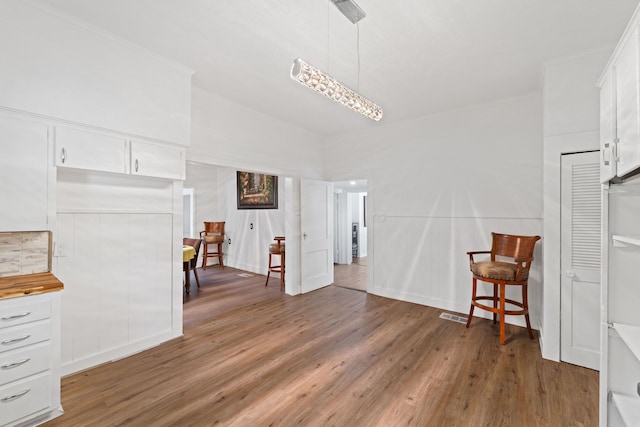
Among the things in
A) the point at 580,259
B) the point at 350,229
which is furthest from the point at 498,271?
the point at 350,229

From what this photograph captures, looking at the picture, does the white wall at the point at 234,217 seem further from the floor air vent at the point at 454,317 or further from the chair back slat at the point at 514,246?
the chair back slat at the point at 514,246

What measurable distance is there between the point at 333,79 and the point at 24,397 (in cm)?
284

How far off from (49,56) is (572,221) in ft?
14.7

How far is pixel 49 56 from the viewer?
210cm

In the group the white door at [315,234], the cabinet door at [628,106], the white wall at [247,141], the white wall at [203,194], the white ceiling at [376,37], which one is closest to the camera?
the cabinet door at [628,106]

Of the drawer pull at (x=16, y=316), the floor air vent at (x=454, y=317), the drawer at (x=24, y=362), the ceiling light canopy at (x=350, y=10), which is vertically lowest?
the floor air vent at (x=454, y=317)

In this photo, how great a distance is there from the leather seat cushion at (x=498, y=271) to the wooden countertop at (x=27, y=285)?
368cm

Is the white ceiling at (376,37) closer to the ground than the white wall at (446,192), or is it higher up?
higher up

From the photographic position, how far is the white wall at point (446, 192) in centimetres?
341

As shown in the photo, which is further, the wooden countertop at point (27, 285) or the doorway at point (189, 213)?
the doorway at point (189, 213)

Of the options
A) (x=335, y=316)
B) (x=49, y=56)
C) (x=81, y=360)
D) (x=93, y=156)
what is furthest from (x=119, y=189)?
(x=335, y=316)

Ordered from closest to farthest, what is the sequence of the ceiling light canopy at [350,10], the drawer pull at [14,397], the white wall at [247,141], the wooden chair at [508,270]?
1. the drawer pull at [14,397]
2. the ceiling light canopy at [350,10]
3. the wooden chair at [508,270]
4. the white wall at [247,141]

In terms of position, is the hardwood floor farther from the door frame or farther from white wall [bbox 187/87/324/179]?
white wall [bbox 187/87/324/179]

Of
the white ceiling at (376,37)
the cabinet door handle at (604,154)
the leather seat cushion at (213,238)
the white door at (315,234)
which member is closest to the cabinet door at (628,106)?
the cabinet door handle at (604,154)
